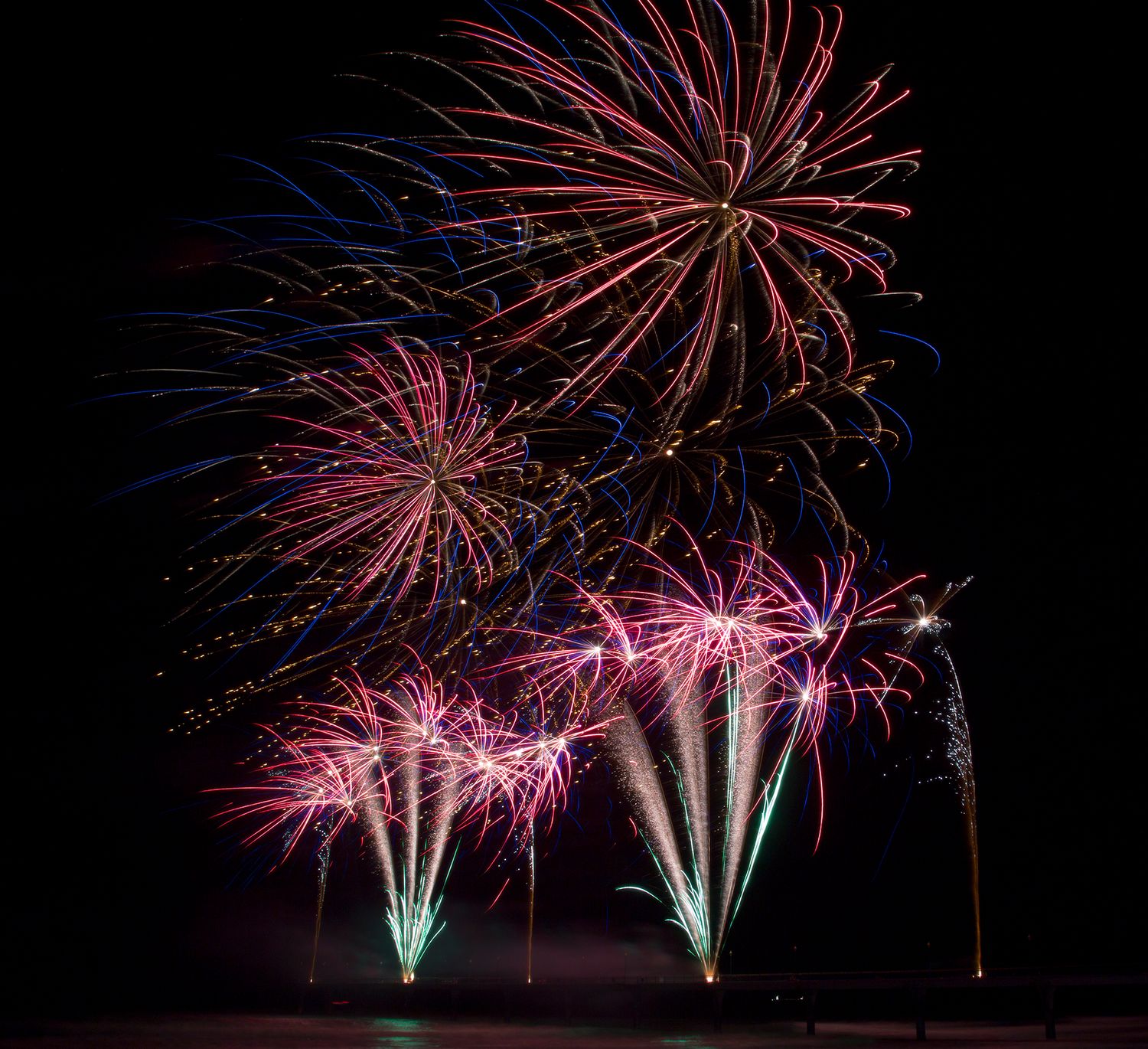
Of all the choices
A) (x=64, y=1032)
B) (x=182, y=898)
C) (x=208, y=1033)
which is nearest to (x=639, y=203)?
(x=208, y=1033)

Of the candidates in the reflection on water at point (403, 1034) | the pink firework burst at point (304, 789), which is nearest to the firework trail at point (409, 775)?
the pink firework burst at point (304, 789)

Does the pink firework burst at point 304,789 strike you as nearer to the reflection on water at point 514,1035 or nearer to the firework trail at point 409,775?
the firework trail at point 409,775

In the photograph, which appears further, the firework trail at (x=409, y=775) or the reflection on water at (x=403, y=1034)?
the firework trail at (x=409, y=775)

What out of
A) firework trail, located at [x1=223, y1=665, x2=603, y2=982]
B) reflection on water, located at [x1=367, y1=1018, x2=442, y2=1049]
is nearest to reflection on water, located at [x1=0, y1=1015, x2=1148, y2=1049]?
reflection on water, located at [x1=367, y1=1018, x2=442, y2=1049]

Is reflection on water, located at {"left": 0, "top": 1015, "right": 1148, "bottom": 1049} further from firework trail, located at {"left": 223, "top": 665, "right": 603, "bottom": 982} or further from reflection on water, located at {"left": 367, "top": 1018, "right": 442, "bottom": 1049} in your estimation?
firework trail, located at {"left": 223, "top": 665, "right": 603, "bottom": 982}

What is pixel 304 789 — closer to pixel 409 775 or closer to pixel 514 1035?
pixel 409 775

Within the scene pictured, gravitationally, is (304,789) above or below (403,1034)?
above

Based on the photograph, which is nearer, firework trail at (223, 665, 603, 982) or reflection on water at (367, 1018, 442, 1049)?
reflection on water at (367, 1018, 442, 1049)

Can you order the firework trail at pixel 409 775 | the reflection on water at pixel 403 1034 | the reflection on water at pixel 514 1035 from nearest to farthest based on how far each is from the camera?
the reflection on water at pixel 514 1035, the reflection on water at pixel 403 1034, the firework trail at pixel 409 775

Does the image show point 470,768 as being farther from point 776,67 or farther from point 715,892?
point 776,67

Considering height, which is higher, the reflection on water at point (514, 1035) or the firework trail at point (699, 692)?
the firework trail at point (699, 692)

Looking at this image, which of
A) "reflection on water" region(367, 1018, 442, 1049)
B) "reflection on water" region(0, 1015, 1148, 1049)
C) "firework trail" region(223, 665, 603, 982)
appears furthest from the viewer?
"firework trail" region(223, 665, 603, 982)

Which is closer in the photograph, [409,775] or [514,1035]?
[514,1035]

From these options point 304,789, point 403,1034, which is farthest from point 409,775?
point 403,1034
